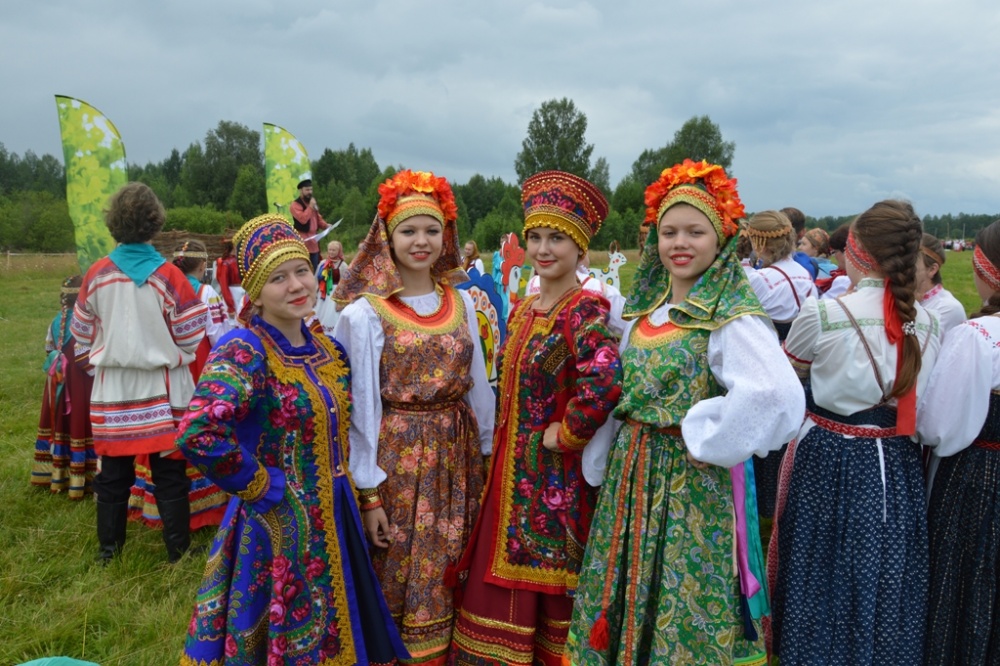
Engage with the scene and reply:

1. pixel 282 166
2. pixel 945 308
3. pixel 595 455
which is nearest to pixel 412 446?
pixel 595 455

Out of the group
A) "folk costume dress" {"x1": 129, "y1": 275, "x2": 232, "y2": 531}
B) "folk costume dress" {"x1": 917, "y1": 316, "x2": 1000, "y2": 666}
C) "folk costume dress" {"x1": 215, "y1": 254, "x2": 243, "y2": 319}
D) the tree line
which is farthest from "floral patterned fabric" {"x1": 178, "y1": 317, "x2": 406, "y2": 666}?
the tree line

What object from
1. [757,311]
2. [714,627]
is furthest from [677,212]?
[714,627]

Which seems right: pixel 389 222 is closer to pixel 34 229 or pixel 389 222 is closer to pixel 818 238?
pixel 818 238

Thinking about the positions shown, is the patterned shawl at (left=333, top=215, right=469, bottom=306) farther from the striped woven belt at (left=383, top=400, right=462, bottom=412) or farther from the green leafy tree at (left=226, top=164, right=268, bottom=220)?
the green leafy tree at (left=226, top=164, right=268, bottom=220)

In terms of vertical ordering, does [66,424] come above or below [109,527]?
above

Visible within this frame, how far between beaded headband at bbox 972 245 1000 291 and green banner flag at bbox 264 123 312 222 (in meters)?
6.78

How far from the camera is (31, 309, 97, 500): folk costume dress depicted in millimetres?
4711

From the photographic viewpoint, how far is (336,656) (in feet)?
7.29

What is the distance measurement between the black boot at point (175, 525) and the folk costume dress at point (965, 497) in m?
3.54

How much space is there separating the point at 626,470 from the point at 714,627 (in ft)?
1.67

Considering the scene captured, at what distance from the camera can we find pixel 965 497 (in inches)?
92.3

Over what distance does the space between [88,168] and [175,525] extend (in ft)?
8.72

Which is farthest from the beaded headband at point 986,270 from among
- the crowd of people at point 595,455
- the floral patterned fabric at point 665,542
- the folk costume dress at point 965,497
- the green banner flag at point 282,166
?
the green banner flag at point 282,166

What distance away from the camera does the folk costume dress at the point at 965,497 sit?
222 cm
